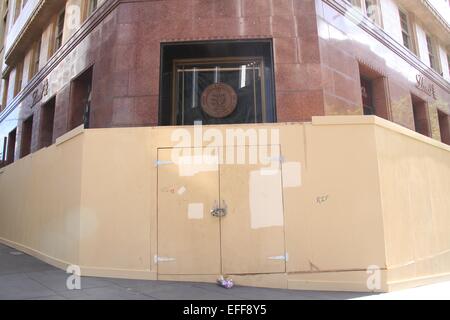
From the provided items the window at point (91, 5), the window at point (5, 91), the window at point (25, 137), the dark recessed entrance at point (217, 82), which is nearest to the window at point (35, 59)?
the window at point (25, 137)

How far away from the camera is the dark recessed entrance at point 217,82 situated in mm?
9430

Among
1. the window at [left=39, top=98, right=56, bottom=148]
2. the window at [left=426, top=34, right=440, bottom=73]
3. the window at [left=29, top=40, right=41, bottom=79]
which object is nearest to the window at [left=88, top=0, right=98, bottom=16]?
the window at [left=39, top=98, right=56, bottom=148]

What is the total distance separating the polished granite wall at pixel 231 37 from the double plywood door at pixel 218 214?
8.31ft

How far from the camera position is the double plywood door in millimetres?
6562

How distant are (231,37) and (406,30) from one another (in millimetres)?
9271

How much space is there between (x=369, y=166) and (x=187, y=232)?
3.33m

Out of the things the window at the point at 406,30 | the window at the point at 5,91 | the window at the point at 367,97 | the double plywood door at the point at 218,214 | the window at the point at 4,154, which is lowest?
the double plywood door at the point at 218,214

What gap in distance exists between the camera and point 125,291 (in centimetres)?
577

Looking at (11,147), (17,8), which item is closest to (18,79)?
(11,147)

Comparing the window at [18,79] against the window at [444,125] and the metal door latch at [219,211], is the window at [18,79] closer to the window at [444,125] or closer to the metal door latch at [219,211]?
the metal door latch at [219,211]

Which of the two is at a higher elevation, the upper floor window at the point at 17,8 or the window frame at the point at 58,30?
the upper floor window at the point at 17,8

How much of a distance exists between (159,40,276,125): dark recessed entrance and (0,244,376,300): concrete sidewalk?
13.8 ft

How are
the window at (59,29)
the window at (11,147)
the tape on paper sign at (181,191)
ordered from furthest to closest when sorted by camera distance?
the window at (11,147), the window at (59,29), the tape on paper sign at (181,191)

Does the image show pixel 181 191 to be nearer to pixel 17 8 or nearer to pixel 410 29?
pixel 410 29
